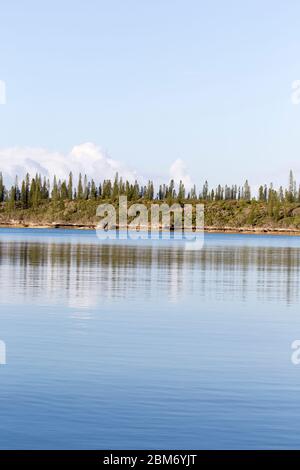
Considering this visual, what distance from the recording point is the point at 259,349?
35656mm

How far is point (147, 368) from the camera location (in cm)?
3031

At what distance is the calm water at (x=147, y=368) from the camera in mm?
22172

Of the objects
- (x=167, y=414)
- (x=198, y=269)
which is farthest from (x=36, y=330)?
(x=198, y=269)

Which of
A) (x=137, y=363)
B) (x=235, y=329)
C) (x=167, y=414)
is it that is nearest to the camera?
(x=167, y=414)

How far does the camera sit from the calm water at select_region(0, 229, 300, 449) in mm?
22172

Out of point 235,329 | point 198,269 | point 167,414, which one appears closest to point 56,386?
point 167,414

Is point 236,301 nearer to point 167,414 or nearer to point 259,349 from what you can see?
point 259,349

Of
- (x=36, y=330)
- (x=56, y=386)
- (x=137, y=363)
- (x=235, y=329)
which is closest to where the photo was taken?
(x=56, y=386)

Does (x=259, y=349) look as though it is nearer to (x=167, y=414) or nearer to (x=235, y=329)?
(x=235, y=329)
